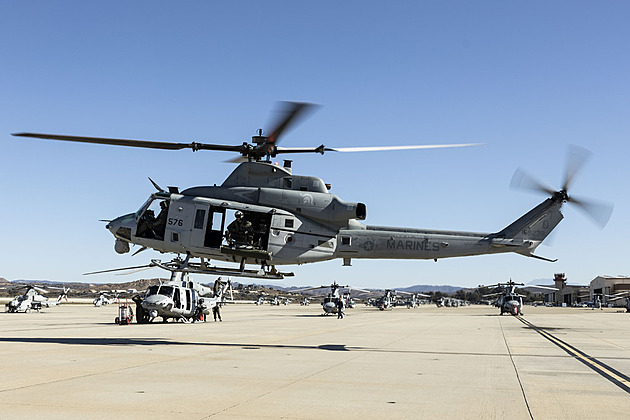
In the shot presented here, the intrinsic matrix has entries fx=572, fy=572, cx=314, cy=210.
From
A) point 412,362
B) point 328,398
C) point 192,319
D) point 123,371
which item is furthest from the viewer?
point 192,319

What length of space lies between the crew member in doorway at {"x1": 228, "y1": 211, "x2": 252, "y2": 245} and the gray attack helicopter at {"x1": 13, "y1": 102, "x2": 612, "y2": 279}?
1.2 inches

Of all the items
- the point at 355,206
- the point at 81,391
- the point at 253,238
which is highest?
the point at 355,206

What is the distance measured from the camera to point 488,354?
1806 cm

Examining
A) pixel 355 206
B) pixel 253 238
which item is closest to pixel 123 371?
pixel 253 238

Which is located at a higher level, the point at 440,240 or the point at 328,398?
the point at 440,240

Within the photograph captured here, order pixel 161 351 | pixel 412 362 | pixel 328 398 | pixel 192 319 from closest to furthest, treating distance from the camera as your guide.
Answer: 1. pixel 328 398
2. pixel 412 362
3. pixel 161 351
4. pixel 192 319

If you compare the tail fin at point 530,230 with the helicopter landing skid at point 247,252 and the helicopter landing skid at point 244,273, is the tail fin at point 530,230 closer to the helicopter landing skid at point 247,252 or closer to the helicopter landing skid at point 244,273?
the helicopter landing skid at point 244,273

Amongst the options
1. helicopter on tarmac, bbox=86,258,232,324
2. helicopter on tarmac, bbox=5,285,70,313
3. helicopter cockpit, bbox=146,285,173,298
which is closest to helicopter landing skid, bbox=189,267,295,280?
helicopter on tarmac, bbox=86,258,232,324

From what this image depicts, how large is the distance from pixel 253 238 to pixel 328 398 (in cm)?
870

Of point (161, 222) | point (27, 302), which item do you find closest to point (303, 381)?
point (161, 222)

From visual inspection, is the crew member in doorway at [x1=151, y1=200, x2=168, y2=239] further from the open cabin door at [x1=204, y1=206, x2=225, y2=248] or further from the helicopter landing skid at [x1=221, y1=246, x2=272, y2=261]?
the helicopter landing skid at [x1=221, y1=246, x2=272, y2=261]

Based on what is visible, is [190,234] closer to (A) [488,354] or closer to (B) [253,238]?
(B) [253,238]

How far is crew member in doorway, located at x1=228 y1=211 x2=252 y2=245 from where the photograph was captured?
17.4 meters

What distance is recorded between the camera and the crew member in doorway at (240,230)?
17438mm
